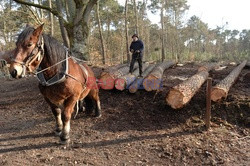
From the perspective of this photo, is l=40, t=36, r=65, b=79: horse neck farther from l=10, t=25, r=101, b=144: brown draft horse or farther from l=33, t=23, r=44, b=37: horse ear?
l=33, t=23, r=44, b=37: horse ear

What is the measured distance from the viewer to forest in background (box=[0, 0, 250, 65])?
7.47 meters

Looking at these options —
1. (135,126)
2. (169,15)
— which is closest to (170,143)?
(135,126)

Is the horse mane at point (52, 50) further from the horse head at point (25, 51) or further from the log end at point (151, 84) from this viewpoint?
the log end at point (151, 84)

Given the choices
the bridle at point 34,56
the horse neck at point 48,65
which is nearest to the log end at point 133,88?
the horse neck at point 48,65

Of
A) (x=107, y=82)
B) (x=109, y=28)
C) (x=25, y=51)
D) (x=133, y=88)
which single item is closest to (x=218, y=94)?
(x=133, y=88)

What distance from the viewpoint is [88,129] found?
4.51 m

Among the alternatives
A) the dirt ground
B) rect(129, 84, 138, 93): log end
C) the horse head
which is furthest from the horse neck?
rect(129, 84, 138, 93): log end

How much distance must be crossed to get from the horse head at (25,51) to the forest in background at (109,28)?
2.32m

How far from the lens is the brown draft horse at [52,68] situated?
Result: 9.29ft

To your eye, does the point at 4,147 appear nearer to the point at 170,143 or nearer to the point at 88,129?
the point at 88,129

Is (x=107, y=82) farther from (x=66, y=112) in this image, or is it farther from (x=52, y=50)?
(x=52, y=50)

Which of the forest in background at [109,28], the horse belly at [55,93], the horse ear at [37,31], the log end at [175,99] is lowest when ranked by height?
the log end at [175,99]

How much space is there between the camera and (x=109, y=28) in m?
27.1

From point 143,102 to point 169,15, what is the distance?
28024 millimetres
